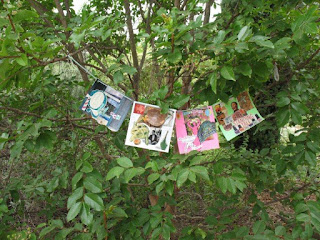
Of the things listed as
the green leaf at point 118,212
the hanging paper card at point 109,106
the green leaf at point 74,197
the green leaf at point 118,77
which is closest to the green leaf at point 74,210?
the green leaf at point 74,197

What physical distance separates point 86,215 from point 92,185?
0.13 metres

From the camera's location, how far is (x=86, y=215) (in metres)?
1.19

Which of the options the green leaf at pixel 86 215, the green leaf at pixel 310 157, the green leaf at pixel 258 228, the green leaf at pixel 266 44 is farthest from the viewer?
the green leaf at pixel 258 228

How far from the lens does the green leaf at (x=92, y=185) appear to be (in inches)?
49.5

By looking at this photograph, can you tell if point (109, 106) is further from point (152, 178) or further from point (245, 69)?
point (245, 69)

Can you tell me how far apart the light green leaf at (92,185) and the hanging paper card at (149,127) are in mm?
237

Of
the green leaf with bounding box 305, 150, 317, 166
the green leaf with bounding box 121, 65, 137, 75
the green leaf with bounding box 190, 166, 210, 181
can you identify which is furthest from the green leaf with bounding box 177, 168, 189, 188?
the green leaf with bounding box 305, 150, 317, 166

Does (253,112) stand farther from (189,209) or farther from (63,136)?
(189,209)

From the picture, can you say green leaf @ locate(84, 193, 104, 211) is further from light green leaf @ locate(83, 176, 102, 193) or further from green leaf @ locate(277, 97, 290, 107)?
green leaf @ locate(277, 97, 290, 107)

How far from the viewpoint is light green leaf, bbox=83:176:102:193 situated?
1.26 metres

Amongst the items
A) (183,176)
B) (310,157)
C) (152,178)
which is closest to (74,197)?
(152,178)

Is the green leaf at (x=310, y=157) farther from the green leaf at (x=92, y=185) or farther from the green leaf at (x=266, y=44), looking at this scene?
the green leaf at (x=92, y=185)

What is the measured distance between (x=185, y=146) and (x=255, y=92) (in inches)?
22.5

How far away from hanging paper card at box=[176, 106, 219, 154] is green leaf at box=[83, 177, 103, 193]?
430 millimetres
